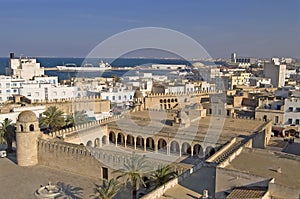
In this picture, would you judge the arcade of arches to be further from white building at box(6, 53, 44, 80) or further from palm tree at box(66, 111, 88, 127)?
white building at box(6, 53, 44, 80)

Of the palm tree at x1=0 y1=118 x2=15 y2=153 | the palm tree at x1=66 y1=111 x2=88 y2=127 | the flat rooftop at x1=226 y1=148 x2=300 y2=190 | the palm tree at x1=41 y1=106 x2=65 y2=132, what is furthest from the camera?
the palm tree at x1=66 y1=111 x2=88 y2=127

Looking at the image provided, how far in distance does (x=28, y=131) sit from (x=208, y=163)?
1186 cm

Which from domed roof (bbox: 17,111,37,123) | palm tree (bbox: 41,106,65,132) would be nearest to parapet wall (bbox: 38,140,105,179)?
domed roof (bbox: 17,111,37,123)

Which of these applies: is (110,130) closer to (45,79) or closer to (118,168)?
(118,168)

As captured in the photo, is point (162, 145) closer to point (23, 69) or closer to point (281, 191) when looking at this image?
point (281, 191)

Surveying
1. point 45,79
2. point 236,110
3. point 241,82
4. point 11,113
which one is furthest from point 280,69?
point 11,113

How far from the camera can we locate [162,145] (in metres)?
25.5

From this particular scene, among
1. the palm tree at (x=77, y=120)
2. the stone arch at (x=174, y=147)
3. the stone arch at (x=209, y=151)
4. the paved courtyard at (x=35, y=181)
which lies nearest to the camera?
A: the paved courtyard at (x=35, y=181)

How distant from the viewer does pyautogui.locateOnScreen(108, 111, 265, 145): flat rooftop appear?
2312 centimetres

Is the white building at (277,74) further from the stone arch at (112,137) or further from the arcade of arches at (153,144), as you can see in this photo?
the stone arch at (112,137)

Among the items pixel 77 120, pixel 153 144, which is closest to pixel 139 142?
pixel 153 144

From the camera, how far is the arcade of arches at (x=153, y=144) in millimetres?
23647

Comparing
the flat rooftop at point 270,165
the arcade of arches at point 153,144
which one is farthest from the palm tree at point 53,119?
the flat rooftop at point 270,165

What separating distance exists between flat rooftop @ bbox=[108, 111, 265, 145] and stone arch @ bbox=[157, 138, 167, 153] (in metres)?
0.81
